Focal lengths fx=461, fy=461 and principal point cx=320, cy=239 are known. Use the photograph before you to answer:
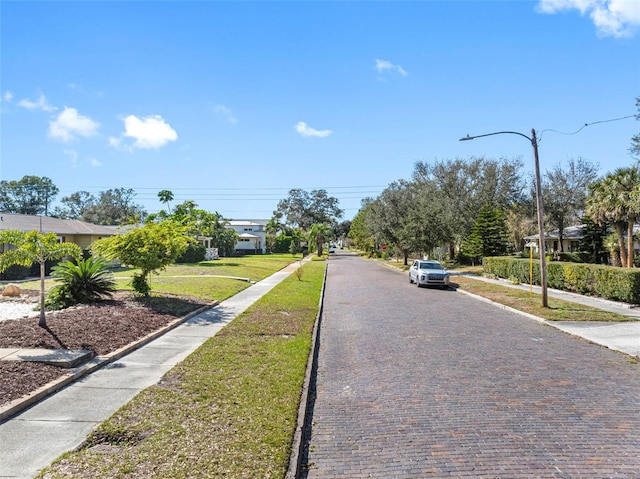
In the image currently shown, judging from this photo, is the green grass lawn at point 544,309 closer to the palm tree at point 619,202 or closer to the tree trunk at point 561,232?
the palm tree at point 619,202

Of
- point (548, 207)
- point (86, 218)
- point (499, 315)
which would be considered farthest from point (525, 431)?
point (86, 218)

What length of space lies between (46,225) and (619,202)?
35.7 metres

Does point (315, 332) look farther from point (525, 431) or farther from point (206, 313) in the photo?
point (525, 431)

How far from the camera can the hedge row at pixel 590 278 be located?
53.8ft

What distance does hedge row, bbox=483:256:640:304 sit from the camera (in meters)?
16.4

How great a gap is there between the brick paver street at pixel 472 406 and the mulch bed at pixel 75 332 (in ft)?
14.0

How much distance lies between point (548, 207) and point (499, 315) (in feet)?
115

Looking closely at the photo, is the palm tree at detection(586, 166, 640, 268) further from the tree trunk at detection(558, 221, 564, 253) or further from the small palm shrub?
the small palm shrub

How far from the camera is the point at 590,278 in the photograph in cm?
1892

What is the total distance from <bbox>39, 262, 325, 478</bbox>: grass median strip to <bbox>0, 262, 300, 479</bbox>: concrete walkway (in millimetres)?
243

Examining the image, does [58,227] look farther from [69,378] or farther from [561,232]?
[561,232]

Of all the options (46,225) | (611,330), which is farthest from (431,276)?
(46,225)

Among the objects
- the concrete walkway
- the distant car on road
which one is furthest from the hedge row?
the concrete walkway

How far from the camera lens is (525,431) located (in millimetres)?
5645
